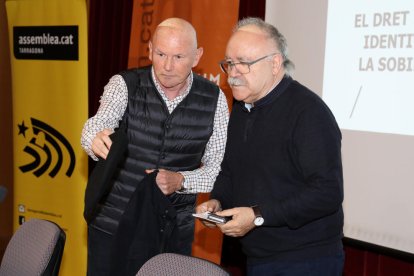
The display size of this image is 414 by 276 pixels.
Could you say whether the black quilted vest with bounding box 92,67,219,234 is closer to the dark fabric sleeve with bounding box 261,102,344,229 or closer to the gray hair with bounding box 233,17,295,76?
the gray hair with bounding box 233,17,295,76

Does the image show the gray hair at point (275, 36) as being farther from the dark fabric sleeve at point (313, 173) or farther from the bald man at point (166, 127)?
the bald man at point (166, 127)

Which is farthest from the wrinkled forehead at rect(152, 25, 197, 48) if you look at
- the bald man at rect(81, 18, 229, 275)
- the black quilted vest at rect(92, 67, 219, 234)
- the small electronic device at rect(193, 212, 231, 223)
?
the small electronic device at rect(193, 212, 231, 223)

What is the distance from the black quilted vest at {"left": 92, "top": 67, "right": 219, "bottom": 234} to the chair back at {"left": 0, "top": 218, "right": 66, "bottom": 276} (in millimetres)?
374

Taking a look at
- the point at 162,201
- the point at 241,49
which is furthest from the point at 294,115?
the point at 162,201

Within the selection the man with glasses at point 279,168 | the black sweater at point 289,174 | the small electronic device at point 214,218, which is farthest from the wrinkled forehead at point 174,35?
the small electronic device at point 214,218

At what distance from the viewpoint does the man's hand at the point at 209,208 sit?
229 cm

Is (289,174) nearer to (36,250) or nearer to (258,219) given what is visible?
(258,219)

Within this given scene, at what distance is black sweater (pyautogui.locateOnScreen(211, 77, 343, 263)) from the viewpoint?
207 centimetres

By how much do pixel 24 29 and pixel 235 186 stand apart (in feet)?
10.9

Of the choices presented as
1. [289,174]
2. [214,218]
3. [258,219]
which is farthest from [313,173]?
[214,218]

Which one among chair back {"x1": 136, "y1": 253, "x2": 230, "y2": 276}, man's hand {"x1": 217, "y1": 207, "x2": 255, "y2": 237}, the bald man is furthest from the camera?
the bald man

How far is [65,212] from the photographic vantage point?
4.83 m

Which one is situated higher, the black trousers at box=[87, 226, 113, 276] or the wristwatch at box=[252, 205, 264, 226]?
the wristwatch at box=[252, 205, 264, 226]

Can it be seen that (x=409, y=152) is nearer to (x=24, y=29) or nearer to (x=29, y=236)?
(x=29, y=236)
